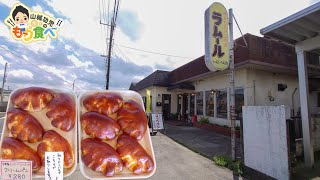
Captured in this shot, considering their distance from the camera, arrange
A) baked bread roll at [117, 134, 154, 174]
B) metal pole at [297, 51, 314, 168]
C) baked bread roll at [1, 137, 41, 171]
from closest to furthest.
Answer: baked bread roll at [1, 137, 41, 171] < baked bread roll at [117, 134, 154, 174] < metal pole at [297, 51, 314, 168]

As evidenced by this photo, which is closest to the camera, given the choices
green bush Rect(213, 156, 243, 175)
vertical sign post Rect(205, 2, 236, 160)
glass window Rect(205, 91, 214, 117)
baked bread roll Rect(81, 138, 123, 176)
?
baked bread roll Rect(81, 138, 123, 176)

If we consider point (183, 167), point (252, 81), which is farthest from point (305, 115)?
point (252, 81)

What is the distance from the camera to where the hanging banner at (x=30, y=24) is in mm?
4961

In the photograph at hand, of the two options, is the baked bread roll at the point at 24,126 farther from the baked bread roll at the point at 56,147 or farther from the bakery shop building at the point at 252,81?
the bakery shop building at the point at 252,81

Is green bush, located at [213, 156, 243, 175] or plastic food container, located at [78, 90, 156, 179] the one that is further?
green bush, located at [213, 156, 243, 175]

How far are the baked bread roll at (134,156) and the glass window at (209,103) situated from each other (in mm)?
13167

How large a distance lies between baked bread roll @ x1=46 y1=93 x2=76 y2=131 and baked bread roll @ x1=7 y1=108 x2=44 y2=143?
144mm

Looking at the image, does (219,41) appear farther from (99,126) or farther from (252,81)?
(99,126)

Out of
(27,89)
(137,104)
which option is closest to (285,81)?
(137,104)

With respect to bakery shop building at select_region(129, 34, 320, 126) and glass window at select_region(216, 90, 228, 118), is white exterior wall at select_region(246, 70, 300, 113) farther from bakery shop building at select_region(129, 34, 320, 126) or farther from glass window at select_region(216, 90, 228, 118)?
glass window at select_region(216, 90, 228, 118)

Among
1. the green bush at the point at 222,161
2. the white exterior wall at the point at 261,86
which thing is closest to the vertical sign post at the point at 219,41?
the green bush at the point at 222,161

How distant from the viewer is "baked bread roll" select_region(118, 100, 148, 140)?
2431 mm

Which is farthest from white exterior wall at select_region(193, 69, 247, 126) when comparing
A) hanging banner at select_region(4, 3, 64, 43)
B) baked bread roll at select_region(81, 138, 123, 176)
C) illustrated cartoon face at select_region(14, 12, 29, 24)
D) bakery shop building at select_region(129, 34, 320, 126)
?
baked bread roll at select_region(81, 138, 123, 176)

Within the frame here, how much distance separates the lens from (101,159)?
2143 mm
